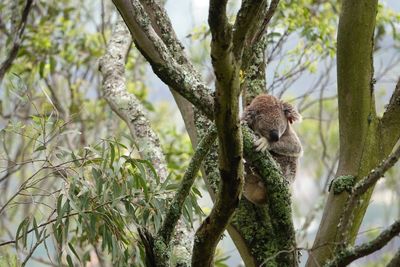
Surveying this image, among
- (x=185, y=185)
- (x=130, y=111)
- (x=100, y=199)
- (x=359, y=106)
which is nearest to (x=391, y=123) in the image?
(x=359, y=106)

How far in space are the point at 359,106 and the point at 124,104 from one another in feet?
5.77

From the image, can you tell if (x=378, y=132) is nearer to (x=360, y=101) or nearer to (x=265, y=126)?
(x=360, y=101)

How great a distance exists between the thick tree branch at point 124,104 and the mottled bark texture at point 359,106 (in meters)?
1.19

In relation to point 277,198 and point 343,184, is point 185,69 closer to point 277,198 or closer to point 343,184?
point 277,198

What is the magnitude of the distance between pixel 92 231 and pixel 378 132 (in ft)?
5.06

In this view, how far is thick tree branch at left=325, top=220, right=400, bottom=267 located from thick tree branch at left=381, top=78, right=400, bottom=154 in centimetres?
119

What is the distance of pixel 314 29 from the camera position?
7.28 m

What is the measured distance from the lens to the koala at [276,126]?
4727 mm

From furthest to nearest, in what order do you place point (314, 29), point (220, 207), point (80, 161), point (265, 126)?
point (314, 29) → point (265, 126) → point (80, 161) → point (220, 207)

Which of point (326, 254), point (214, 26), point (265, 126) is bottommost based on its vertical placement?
point (326, 254)

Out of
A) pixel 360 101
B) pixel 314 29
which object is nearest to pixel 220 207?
pixel 360 101

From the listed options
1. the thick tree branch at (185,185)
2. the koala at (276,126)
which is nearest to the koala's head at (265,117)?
the koala at (276,126)

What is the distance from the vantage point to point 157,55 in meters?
3.11

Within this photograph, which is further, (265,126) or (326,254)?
(265,126)
